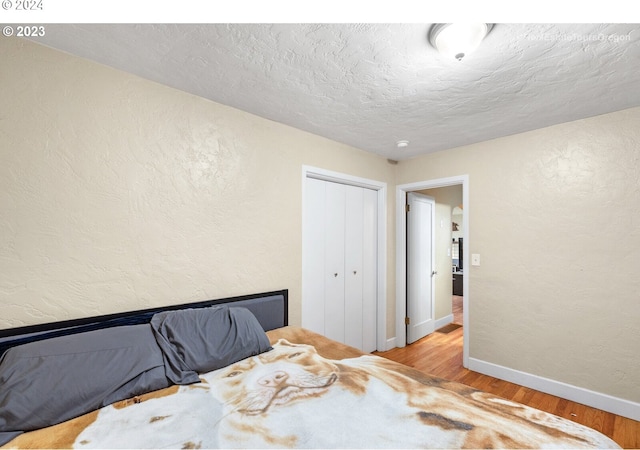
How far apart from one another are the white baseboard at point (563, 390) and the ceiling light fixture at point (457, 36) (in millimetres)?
2970

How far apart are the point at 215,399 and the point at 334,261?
6.69 ft

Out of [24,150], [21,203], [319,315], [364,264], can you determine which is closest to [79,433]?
[21,203]

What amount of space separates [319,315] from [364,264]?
0.90m

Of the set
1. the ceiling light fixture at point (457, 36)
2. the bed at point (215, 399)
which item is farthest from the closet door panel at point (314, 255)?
the ceiling light fixture at point (457, 36)

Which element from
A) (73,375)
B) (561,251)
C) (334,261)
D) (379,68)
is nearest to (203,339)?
(73,375)

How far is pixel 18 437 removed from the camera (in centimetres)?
110

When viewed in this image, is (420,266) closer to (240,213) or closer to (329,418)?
(240,213)

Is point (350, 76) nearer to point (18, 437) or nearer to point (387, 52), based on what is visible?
point (387, 52)

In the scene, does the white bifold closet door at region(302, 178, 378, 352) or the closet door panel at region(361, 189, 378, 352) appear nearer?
the white bifold closet door at region(302, 178, 378, 352)

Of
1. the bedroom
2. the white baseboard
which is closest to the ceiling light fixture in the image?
the bedroom

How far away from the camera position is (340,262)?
3.28 metres

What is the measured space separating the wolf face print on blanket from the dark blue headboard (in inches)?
24.4

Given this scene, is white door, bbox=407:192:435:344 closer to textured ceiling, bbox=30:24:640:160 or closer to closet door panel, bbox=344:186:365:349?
closet door panel, bbox=344:186:365:349

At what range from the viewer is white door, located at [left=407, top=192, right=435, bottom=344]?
12.9 feet
